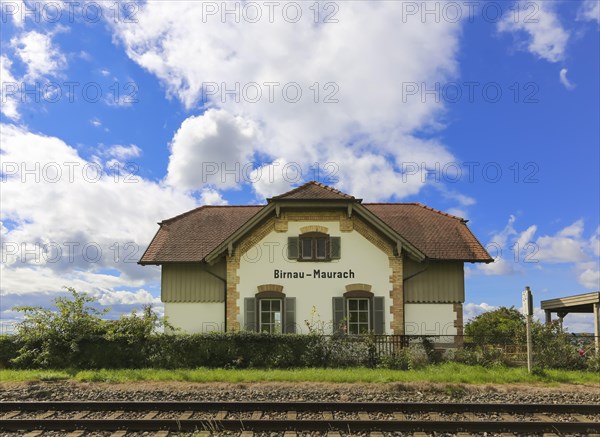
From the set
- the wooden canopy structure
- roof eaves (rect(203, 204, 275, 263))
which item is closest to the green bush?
roof eaves (rect(203, 204, 275, 263))

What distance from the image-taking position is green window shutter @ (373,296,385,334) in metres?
19.4

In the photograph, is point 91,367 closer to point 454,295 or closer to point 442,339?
point 442,339

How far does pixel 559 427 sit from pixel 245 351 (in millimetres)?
9197

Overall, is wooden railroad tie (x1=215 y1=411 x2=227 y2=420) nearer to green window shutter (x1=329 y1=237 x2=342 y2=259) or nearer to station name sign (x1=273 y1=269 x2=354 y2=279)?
station name sign (x1=273 y1=269 x2=354 y2=279)

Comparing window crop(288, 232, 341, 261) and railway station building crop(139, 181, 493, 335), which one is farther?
window crop(288, 232, 341, 261)

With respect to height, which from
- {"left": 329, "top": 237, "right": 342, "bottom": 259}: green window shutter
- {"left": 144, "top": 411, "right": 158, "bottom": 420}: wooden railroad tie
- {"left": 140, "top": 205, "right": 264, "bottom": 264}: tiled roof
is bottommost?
{"left": 144, "top": 411, "right": 158, "bottom": 420}: wooden railroad tie

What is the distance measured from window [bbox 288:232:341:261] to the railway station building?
0.04 meters

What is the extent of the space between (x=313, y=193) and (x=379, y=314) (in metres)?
5.14

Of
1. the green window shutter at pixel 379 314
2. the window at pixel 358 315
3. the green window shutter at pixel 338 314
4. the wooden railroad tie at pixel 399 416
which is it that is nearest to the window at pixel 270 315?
the green window shutter at pixel 338 314

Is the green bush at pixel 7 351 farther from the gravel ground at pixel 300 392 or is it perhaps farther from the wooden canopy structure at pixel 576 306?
the wooden canopy structure at pixel 576 306

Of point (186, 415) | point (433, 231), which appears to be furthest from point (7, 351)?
point (433, 231)

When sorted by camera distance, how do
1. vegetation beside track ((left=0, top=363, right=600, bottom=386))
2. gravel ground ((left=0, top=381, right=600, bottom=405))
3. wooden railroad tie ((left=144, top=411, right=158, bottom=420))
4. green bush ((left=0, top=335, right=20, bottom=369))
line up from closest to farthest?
wooden railroad tie ((left=144, top=411, right=158, bottom=420)) < gravel ground ((left=0, top=381, right=600, bottom=405)) < vegetation beside track ((left=0, top=363, right=600, bottom=386)) < green bush ((left=0, top=335, right=20, bottom=369))

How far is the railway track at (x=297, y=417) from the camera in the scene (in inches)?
354

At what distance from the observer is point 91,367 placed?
1584 cm
